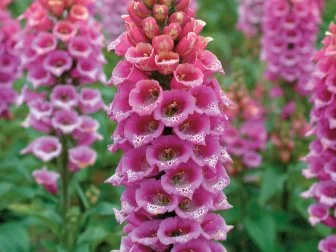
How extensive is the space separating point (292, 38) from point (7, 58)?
7.84ft

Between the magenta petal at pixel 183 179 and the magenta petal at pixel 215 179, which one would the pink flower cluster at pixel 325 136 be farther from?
the magenta petal at pixel 183 179

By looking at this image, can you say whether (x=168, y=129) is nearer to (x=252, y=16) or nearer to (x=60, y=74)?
(x=60, y=74)

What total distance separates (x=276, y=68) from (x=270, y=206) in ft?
3.96

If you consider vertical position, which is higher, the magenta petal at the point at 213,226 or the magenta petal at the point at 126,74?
the magenta petal at the point at 126,74

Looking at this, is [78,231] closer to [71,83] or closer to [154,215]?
[71,83]

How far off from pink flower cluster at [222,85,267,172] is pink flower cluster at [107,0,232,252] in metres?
2.46

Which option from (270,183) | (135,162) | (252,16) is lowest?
(252,16)

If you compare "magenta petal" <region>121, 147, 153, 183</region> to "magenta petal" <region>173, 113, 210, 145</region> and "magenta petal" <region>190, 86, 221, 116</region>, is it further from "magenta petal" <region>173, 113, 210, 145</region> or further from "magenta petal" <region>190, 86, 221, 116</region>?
"magenta petal" <region>190, 86, 221, 116</region>

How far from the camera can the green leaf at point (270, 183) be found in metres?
5.39

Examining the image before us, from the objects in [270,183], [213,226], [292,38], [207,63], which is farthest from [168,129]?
[292,38]

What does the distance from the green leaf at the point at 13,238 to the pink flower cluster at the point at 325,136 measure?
6.90ft

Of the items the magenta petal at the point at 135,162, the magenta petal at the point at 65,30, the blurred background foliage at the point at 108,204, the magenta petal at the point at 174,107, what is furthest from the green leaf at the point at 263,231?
the magenta petal at the point at 174,107

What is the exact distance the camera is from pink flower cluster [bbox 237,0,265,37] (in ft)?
28.9

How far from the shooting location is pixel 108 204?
4816 millimetres
